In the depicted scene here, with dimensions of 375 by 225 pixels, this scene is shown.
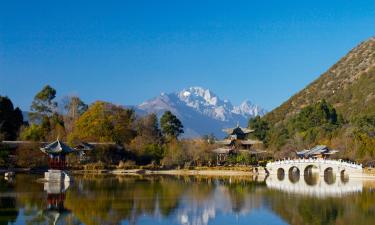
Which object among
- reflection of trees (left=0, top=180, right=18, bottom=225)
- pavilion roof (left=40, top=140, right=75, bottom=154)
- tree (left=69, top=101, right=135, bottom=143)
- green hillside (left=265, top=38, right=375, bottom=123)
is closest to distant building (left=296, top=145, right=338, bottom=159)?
tree (left=69, top=101, right=135, bottom=143)

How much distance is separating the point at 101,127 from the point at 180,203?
1629 inches

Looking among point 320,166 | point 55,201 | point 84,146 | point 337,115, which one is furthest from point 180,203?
point 337,115

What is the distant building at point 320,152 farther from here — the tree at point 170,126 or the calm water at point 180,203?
the calm water at point 180,203

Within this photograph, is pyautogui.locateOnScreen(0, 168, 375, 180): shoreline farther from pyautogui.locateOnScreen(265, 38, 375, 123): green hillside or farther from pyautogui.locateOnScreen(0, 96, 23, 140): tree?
pyautogui.locateOnScreen(265, 38, 375, 123): green hillside

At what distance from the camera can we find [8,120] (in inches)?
3147

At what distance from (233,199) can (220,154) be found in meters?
38.3

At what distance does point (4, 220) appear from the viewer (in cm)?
3067

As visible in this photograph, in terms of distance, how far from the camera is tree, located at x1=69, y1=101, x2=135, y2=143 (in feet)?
258

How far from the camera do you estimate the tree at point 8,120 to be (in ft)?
255

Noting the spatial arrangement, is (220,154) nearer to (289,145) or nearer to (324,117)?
(289,145)

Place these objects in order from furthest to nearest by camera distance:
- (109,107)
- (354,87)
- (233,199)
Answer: (354,87)
(109,107)
(233,199)

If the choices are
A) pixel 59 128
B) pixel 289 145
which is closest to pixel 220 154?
pixel 289 145

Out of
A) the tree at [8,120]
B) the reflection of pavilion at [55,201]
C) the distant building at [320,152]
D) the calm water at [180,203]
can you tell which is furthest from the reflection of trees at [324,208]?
the tree at [8,120]

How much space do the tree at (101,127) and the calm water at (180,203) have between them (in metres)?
23.7
